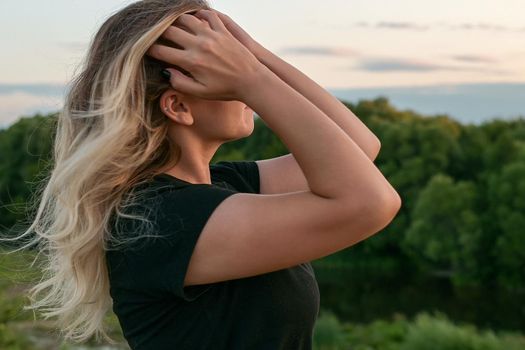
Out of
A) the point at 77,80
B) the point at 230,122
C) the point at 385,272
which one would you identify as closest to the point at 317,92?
the point at 230,122

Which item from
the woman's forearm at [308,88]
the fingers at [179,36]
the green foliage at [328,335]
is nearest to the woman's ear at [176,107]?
the fingers at [179,36]

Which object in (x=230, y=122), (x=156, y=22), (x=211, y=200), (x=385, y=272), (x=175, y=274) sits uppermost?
(x=156, y=22)

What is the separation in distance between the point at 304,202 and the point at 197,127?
0.37m

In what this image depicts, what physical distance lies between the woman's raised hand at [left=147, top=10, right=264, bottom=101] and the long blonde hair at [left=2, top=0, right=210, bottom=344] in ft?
0.20

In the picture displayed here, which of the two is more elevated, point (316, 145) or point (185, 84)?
point (185, 84)

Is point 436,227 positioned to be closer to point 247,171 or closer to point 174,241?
point 247,171

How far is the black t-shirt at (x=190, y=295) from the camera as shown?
1799mm

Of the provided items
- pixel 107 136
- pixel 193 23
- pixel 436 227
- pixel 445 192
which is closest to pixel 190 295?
pixel 107 136

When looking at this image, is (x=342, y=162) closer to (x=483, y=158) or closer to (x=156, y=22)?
(x=156, y=22)

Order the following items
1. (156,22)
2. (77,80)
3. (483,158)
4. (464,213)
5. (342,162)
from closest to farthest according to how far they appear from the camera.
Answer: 1. (342,162)
2. (156,22)
3. (77,80)
4. (464,213)
5. (483,158)

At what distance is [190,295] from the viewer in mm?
1831

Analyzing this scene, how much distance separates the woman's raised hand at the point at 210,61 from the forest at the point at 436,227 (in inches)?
1036

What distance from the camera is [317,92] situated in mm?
2123

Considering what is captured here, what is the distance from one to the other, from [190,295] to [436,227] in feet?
134
